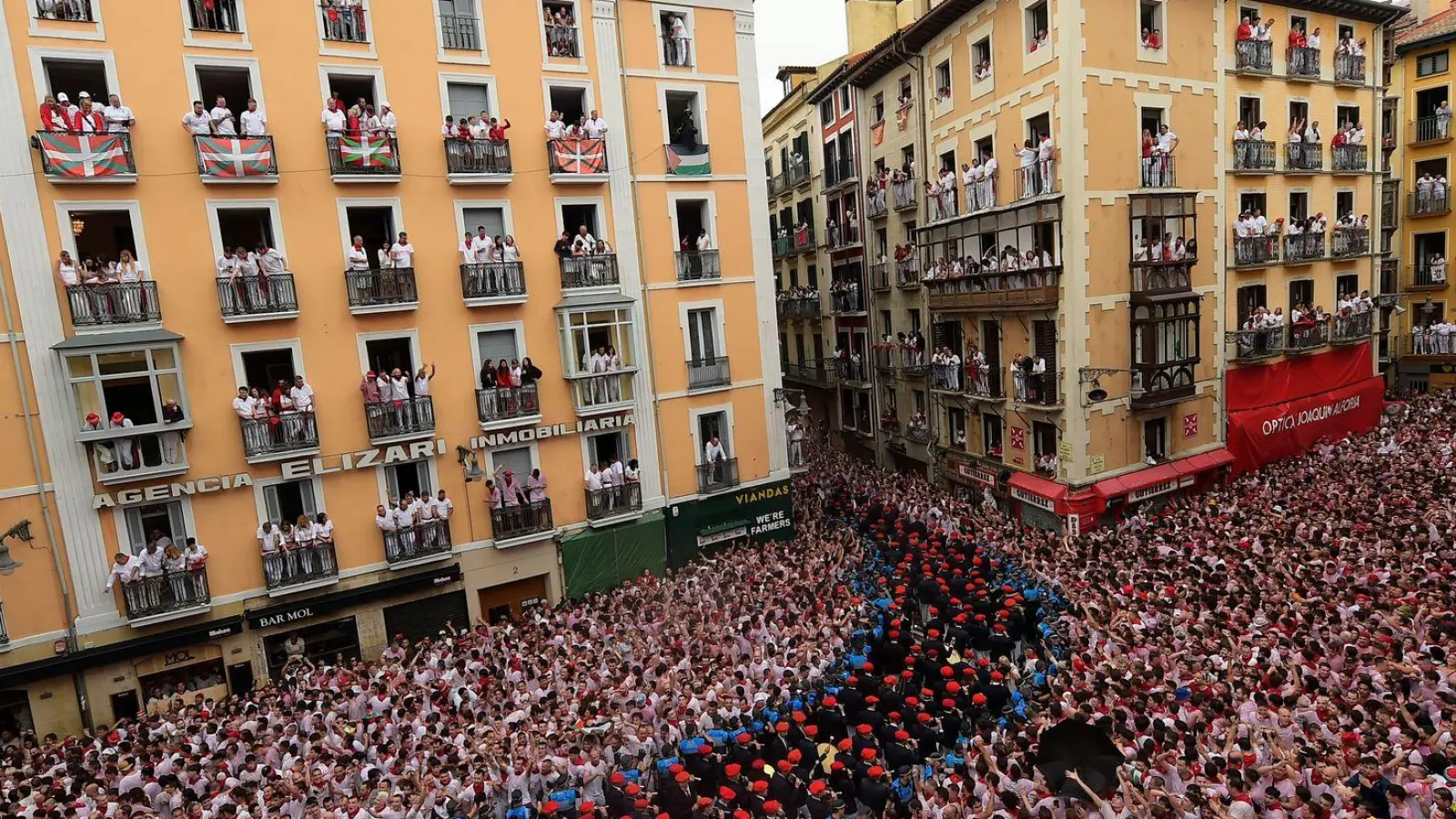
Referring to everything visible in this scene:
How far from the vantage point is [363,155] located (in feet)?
60.8

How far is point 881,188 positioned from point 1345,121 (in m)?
15.9

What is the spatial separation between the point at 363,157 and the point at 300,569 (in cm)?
958

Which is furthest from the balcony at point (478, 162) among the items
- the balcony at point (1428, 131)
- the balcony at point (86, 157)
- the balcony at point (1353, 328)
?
the balcony at point (1428, 131)

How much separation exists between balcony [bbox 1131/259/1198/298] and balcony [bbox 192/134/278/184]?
74.1 feet

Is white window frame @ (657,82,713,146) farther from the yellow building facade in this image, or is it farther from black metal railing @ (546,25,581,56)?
black metal railing @ (546,25,581,56)

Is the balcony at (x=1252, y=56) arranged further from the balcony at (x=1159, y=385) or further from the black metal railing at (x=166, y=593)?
the black metal railing at (x=166, y=593)

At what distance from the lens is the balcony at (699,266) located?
2220 cm

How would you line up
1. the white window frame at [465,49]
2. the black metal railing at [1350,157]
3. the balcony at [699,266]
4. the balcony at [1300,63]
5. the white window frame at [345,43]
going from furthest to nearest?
the black metal railing at [1350,157] → the balcony at [1300,63] → the balcony at [699,266] → the white window frame at [465,49] → the white window frame at [345,43]

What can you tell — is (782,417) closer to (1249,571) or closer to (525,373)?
(525,373)

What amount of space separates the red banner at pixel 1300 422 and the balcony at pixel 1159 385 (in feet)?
9.33

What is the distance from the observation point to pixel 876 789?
11180 millimetres

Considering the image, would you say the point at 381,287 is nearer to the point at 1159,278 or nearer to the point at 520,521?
the point at 520,521

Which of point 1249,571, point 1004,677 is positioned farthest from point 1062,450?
point 1004,677

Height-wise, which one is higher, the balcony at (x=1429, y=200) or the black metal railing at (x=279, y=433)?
the balcony at (x=1429, y=200)
